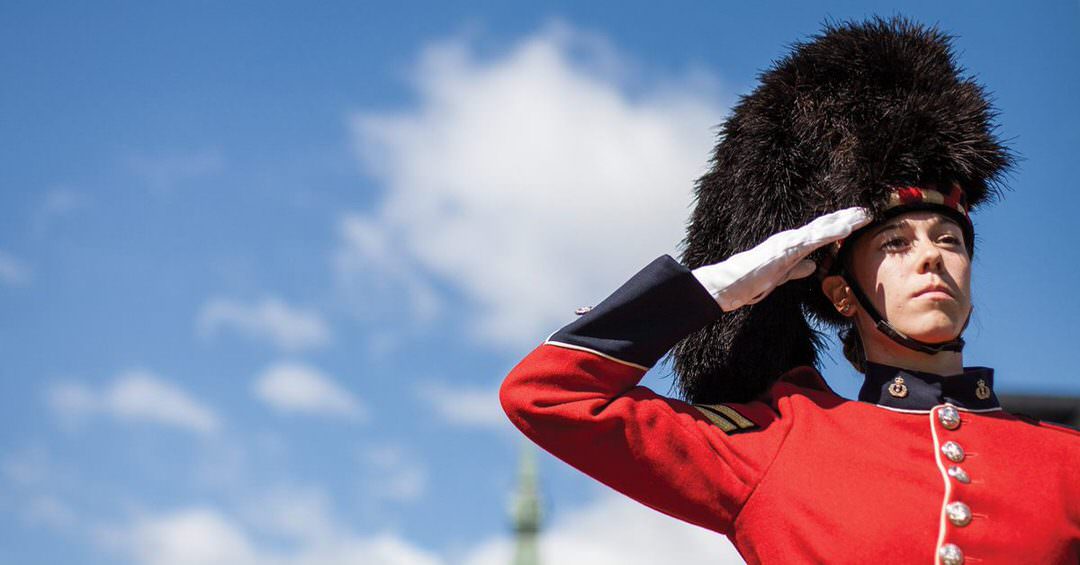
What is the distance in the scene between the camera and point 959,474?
4098 mm

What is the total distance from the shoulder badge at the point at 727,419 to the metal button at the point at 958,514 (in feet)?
2.04

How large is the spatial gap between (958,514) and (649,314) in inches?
40.9

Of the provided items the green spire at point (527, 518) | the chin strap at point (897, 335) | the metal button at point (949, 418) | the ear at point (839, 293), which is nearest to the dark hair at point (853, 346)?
the ear at point (839, 293)

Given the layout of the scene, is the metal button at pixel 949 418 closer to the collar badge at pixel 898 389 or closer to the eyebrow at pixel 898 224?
the collar badge at pixel 898 389

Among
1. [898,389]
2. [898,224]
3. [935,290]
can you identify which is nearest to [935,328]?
[935,290]

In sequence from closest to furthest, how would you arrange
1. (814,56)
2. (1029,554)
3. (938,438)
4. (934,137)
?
1. (1029,554)
2. (938,438)
3. (934,137)
4. (814,56)

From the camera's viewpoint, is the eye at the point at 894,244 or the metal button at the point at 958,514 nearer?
the metal button at the point at 958,514

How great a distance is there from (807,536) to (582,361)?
81 cm

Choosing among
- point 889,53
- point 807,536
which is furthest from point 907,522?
point 889,53

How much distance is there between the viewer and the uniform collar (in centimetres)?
436

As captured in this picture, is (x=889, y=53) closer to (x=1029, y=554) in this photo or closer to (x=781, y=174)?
(x=781, y=174)

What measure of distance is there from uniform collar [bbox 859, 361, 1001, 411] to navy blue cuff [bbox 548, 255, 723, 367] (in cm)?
62

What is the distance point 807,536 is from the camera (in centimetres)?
403

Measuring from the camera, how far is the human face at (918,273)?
171 inches
